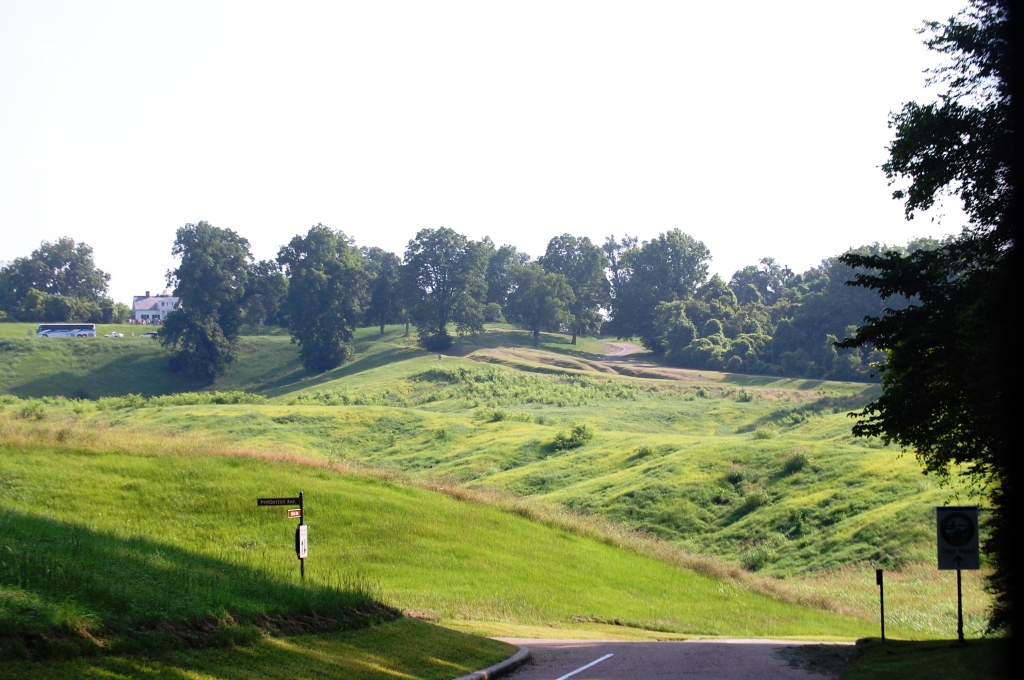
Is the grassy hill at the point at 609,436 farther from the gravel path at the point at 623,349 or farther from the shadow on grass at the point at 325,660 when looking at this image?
the shadow on grass at the point at 325,660

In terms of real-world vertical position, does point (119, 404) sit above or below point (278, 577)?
below

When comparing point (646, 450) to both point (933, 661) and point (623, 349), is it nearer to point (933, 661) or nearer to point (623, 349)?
point (933, 661)

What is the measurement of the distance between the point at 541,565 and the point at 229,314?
334 ft

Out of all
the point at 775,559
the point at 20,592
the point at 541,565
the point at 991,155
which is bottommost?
the point at 775,559

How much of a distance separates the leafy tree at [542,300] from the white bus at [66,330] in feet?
204

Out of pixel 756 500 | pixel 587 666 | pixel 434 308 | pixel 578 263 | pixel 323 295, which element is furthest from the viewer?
pixel 578 263

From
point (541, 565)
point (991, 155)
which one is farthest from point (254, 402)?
point (991, 155)

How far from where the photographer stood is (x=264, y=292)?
134 meters

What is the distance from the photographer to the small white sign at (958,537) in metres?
16.6

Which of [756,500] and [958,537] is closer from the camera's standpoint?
[958,537]

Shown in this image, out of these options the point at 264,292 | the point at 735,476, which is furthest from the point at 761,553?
the point at 264,292

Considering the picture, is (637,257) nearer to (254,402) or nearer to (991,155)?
(254,402)

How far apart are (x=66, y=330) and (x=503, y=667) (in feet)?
462

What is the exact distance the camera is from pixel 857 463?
174 ft
